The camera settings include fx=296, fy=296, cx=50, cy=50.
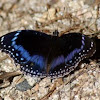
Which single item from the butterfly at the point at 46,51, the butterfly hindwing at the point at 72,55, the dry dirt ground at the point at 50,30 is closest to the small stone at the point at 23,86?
the dry dirt ground at the point at 50,30

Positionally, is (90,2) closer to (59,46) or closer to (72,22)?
(72,22)

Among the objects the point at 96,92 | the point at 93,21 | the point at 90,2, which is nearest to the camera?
the point at 96,92

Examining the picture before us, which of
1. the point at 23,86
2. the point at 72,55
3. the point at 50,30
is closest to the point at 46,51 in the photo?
the point at 72,55

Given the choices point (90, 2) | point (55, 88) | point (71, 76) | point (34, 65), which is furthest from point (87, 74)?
point (90, 2)

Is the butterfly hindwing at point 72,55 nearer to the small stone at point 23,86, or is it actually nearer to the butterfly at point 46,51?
the butterfly at point 46,51

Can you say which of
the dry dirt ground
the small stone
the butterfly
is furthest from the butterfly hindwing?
the small stone

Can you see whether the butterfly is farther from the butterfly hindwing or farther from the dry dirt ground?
the dry dirt ground

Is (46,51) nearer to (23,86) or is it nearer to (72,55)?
(72,55)
